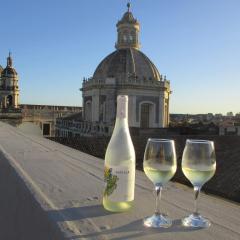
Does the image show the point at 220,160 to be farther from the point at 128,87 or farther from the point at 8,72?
the point at 8,72

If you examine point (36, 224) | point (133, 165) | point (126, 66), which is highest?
point (126, 66)

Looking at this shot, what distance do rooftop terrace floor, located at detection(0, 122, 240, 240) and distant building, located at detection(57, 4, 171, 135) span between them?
32.0 m

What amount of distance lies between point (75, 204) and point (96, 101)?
120 feet

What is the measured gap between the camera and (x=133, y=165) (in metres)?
1.84

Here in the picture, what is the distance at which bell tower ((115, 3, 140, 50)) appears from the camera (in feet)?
136

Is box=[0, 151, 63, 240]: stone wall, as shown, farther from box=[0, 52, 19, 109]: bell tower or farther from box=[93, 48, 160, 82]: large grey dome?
box=[0, 52, 19, 109]: bell tower

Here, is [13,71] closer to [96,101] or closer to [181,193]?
[96,101]

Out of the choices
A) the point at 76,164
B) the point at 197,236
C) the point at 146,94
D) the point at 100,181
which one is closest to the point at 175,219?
the point at 197,236

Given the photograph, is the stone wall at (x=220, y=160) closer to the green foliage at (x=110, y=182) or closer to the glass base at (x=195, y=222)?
the green foliage at (x=110, y=182)

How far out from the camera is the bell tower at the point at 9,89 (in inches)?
1852

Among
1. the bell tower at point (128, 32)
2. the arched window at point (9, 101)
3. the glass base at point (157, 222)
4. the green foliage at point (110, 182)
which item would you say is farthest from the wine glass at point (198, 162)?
the arched window at point (9, 101)

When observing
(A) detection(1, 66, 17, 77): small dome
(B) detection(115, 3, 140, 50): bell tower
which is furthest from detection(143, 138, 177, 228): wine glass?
(A) detection(1, 66, 17, 77): small dome

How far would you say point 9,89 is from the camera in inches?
1859

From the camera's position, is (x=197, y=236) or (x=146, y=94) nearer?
(x=197, y=236)
